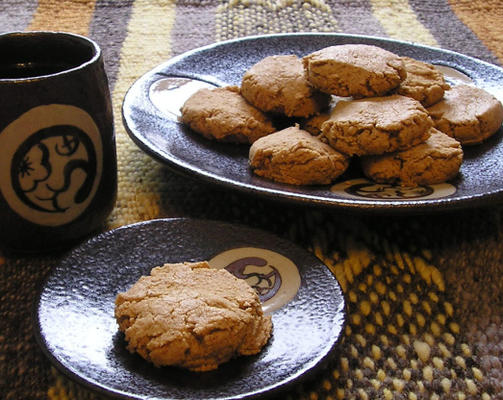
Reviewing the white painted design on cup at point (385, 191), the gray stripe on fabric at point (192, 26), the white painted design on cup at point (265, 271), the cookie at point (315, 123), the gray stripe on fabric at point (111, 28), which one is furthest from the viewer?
the gray stripe on fabric at point (192, 26)

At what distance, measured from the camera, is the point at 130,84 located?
119cm

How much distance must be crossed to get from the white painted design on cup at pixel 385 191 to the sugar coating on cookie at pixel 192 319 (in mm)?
219

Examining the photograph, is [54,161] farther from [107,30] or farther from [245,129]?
[107,30]

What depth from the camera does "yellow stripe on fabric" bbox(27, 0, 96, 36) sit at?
1.45 m

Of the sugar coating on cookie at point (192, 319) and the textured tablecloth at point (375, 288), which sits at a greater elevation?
the sugar coating on cookie at point (192, 319)

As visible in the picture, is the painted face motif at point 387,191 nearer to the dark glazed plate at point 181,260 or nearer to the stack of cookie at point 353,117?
the stack of cookie at point 353,117

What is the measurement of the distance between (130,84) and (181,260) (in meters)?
0.60

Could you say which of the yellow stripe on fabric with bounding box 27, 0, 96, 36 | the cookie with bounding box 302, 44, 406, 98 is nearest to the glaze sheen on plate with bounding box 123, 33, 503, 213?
the cookie with bounding box 302, 44, 406, 98

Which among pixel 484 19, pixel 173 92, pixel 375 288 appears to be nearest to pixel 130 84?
pixel 173 92

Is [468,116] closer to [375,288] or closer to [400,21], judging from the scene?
[375,288]

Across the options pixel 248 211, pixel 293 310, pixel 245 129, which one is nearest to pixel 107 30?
pixel 245 129

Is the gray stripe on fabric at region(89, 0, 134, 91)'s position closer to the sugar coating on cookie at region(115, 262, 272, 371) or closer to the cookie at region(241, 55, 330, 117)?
the cookie at region(241, 55, 330, 117)

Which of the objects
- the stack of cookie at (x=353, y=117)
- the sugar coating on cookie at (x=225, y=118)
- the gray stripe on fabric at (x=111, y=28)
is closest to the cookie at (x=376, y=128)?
the stack of cookie at (x=353, y=117)

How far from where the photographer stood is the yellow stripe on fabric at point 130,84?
33.3 inches
